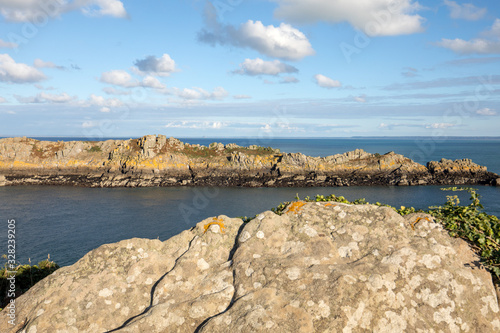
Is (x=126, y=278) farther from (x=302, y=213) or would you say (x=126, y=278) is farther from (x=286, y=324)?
(x=302, y=213)

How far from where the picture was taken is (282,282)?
190 inches

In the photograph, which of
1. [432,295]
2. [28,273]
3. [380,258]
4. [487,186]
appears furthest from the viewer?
[487,186]

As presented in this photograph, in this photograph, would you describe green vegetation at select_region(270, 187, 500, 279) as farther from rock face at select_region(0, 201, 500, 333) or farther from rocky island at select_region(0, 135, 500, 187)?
rocky island at select_region(0, 135, 500, 187)

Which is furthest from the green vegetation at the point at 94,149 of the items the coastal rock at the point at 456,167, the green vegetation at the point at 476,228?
the green vegetation at the point at 476,228

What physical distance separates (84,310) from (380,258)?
4.74m

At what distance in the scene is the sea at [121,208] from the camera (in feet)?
103

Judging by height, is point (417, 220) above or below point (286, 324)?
above

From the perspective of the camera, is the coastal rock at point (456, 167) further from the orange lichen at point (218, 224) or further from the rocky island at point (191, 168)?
the orange lichen at point (218, 224)

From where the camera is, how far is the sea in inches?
1234

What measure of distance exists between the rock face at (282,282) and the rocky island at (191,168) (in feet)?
197

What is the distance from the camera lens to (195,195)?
56938 mm

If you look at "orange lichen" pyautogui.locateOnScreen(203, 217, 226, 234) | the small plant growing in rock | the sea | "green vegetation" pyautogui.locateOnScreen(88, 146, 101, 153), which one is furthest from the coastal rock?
"orange lichen" pyautogui.locateOnScreen(203, 217, 226, 234)

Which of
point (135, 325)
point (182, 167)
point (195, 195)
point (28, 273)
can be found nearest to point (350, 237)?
point (135, 325)

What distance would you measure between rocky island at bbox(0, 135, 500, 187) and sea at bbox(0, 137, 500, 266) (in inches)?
177
